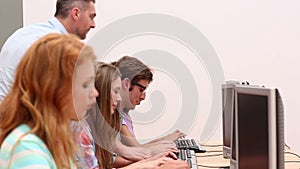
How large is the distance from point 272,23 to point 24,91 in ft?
9.05

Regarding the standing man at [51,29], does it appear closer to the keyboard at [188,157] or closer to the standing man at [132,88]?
the standing man at [132,88]

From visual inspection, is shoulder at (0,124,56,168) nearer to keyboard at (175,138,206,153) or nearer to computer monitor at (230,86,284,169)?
computer monitor at (230,86,284,169)

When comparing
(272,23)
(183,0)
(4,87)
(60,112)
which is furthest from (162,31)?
(60,112)

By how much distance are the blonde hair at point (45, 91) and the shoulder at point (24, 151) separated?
0.02 metres

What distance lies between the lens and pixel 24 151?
1012 millimetres

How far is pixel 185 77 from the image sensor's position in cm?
316

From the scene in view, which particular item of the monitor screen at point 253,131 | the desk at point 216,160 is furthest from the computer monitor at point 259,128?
the desk at point 216,160

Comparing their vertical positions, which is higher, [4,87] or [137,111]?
[4,87]

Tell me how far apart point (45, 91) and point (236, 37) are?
2.59 metres

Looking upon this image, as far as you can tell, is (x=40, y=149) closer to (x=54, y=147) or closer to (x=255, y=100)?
(x=54, y=147)

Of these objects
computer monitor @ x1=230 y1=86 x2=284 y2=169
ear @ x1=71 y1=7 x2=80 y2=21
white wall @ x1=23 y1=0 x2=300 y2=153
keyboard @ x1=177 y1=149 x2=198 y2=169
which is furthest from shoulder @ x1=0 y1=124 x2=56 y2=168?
white wall @ x1=23 y1=0 x2=300 y2=153

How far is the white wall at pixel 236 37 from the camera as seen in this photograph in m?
3.38

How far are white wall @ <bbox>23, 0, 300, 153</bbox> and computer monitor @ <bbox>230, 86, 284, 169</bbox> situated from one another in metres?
1.73

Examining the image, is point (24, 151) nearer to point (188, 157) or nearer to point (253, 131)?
point (253, 131)
